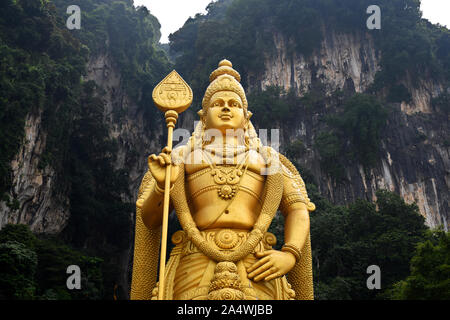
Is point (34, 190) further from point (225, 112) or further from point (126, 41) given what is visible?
point (225, 112)

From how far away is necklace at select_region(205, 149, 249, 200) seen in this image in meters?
3.67

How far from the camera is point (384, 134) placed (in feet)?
73.8

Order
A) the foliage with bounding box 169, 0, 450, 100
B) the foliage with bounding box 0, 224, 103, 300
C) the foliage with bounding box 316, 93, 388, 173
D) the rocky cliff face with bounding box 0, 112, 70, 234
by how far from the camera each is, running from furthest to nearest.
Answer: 1. the foliage with bounding box 169, 0, 450, 100
2. the foliage with bounding box 316, 93, 388, 173
3. the rocky cliff face with bounding box 0, 112, 70, 234
4. the foliage with bounding box 0, 224, 103, 300

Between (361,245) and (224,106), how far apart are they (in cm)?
1201

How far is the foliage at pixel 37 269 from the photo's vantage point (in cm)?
1103

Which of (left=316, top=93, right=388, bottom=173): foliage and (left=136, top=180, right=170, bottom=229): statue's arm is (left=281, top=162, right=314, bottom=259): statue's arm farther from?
(left=316, top=93, right=388, bottom=173): foliage

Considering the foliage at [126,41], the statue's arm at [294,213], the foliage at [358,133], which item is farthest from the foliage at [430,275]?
the foliage at [126,41]

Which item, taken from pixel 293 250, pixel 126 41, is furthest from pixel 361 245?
pixel 126 41

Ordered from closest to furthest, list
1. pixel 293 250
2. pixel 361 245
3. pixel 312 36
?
pixel 293 250, pixel 361 245, pixel 312 36

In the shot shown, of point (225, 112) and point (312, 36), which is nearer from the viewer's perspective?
point (225, 112)

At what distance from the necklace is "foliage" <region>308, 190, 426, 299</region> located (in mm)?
9897

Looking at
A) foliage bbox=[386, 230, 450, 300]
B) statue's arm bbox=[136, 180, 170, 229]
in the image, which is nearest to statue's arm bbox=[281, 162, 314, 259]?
statue's arm bbox=[136, 180, 170, 229]

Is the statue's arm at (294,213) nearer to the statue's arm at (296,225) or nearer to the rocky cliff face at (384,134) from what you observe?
the statue's arm at (296,225)

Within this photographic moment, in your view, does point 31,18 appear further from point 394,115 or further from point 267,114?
point 394,115
